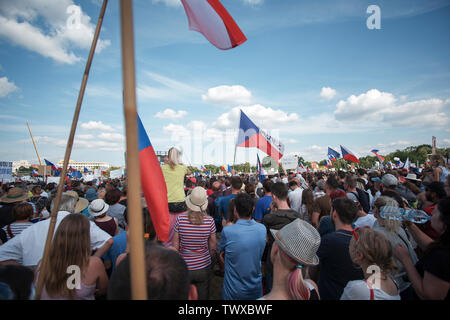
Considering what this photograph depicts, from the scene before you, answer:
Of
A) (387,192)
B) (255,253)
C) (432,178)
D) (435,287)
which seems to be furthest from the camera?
(432,178)

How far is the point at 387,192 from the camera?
3.98 m

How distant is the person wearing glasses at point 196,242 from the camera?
3.10 metres

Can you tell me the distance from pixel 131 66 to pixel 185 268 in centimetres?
107

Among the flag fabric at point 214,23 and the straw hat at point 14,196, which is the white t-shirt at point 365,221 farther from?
the straw hat at point 14,196

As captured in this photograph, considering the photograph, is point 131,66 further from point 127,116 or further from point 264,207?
point 264,207

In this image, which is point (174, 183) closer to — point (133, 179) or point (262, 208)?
point (262, 208)

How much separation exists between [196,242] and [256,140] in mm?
7601

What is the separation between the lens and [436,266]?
181 cm

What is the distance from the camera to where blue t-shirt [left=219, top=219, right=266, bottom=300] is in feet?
9.34

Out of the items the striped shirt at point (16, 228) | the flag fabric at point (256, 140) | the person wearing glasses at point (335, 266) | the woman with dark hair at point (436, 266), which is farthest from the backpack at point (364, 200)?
the striped shirt at point (16, 228)

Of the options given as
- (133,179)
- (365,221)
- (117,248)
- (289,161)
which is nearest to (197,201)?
(117,248)

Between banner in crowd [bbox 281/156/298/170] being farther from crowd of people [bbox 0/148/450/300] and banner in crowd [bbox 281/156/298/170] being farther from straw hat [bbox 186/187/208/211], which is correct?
straw hat [bbox 186/187/208/211]

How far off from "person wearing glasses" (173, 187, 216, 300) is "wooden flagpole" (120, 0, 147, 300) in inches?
92.2
